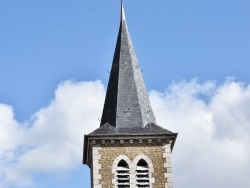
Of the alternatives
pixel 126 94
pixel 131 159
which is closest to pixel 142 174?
pixel 131 159

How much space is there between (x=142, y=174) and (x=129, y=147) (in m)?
1.13

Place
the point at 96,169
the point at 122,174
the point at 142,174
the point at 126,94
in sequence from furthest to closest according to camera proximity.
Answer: the point at 126,94 < the point at 142,174 < the point at 122,174 < the point at 96,169

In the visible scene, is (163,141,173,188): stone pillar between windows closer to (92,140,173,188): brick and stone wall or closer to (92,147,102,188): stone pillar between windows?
(92,140,173,188): brick and stone wall

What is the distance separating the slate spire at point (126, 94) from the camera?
989 inches

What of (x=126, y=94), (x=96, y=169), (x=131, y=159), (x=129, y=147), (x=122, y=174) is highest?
(x=126, y=94)

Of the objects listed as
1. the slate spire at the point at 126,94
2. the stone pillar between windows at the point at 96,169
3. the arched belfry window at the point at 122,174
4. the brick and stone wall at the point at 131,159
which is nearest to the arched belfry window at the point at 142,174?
the brick and stone wall at the point at 131,159

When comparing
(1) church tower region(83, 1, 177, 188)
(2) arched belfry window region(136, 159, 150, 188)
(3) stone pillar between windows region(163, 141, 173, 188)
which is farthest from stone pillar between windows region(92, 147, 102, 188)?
(3) stone pillar between windows region(163, 141, 173, 188)

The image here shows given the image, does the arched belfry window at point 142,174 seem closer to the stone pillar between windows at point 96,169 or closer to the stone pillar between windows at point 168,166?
the stone pillar between windows at point 168,166

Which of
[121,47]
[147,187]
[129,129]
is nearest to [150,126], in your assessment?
[129,129]

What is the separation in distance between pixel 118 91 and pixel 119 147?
2752 mm

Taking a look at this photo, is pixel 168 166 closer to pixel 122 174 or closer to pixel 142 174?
pixel 142 174

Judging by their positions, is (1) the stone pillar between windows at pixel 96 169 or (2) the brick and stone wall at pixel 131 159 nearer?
(1) the stone pillar between windows at pixel 96 169

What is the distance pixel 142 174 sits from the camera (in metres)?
23.8

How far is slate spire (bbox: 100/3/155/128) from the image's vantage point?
2512 cm
